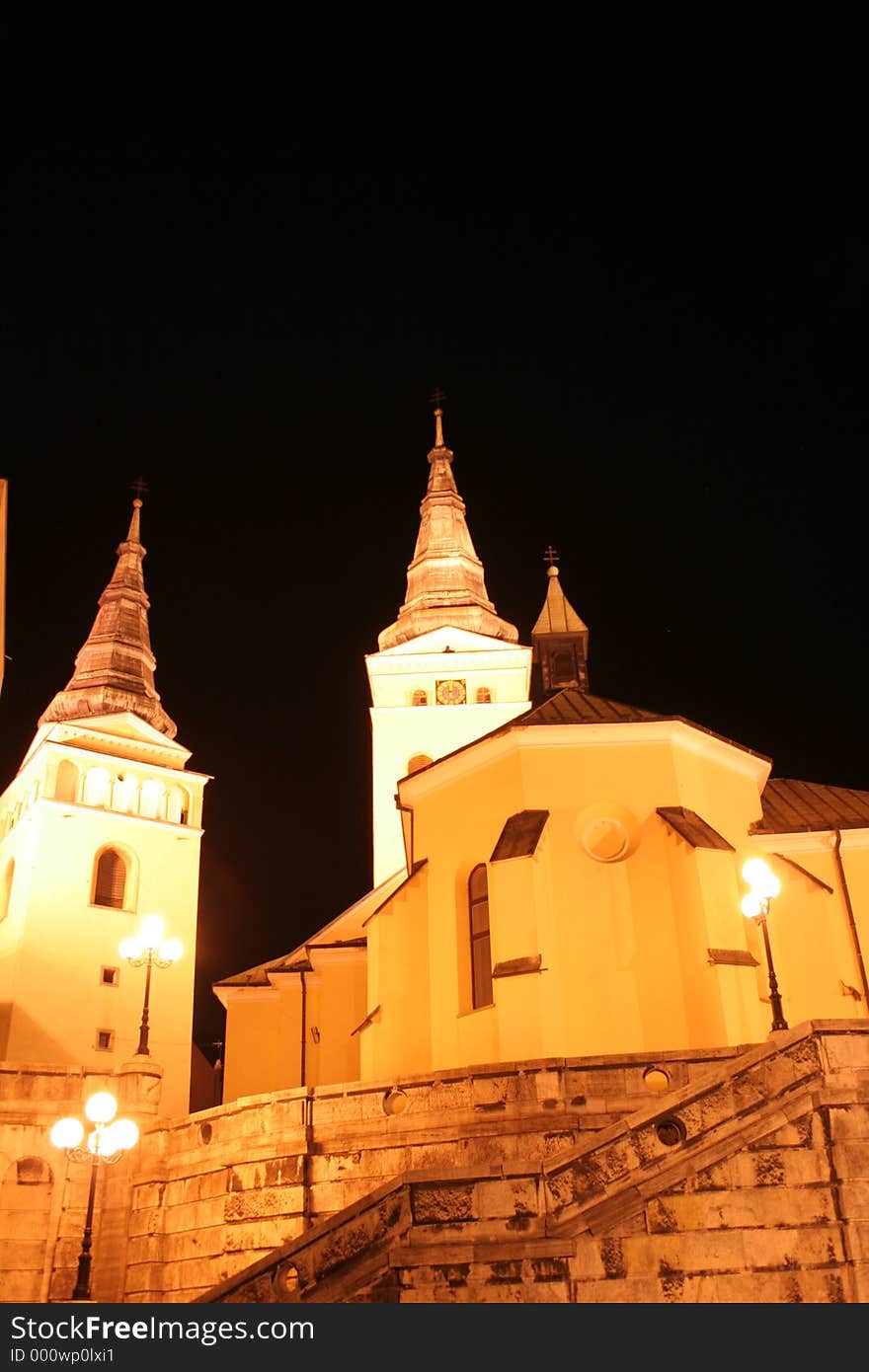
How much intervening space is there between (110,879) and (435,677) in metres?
14.5

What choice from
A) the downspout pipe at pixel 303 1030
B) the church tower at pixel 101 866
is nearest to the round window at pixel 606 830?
the downspout pipe at pixel 303 1030

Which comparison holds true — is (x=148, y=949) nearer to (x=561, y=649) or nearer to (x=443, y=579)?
(x=561, y=649)

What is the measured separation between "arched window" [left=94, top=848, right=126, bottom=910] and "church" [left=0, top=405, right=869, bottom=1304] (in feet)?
39.2

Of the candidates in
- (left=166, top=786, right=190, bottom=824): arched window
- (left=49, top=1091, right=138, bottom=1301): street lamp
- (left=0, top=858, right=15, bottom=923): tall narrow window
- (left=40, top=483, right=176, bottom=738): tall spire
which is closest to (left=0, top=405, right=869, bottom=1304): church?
(left=49, top=1091, right=138, bottom=1301): street lamp

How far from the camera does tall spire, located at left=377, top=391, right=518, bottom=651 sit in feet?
157

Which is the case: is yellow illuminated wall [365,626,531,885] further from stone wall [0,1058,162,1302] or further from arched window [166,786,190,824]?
stone wall [0,1058,162,1302]

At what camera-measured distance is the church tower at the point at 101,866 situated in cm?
4175

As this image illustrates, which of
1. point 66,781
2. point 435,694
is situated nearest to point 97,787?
point 66,781

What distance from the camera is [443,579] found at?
49.5m

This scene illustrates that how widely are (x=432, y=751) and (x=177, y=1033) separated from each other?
13399mm

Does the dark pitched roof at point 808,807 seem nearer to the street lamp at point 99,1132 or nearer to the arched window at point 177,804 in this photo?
the street lamp at point 99,1132

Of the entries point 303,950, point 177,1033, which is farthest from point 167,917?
point 303,950

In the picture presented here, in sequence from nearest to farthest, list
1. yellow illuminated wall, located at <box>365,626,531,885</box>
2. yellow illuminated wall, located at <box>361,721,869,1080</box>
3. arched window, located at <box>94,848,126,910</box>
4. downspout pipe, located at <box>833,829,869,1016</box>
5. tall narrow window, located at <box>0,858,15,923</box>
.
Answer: yellow illuminated wall, located at <box>361,721,869,1080</box>
downspout pipe, located at <box>833,829,869,1016</box>
yellow illuminated wall, located at <box>365,626,531,885</box>
tall narrow window, located at <box>0,858,15,923</box>
arched window, located at <box>94,848,126,910</box>
